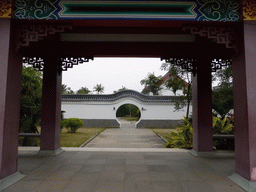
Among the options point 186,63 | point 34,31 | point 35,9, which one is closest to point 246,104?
point 186,63

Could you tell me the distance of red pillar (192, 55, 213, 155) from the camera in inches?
216

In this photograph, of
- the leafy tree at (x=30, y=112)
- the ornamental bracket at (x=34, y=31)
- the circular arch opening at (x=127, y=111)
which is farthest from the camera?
the circular arch opening at (x=127, y=111)

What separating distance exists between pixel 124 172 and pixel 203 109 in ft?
9.72

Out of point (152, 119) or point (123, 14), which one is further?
point (152, 119)

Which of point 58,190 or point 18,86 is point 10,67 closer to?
point 18,86

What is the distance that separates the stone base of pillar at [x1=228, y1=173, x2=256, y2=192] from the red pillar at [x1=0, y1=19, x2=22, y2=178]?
3814 millimetres

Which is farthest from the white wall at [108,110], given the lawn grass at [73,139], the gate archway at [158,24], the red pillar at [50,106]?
the gate archway at [158,24]

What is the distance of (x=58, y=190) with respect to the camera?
10.1ft

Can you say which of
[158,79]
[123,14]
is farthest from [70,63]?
[158,79]

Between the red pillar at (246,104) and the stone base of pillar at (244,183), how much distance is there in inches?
2.2

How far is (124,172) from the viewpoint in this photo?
13.0 ft

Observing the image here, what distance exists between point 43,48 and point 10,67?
2.13 m

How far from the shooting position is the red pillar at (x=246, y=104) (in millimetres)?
3109

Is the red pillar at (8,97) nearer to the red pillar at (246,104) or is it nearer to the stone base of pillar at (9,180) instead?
the stone base of pillar at (9,180)
